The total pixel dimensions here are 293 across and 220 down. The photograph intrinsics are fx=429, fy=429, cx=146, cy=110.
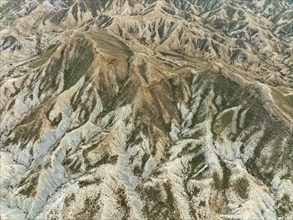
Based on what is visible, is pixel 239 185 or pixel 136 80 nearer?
pixel 239 185

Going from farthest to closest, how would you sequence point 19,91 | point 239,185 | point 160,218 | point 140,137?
point 19,91
point 140,137
point 239,185
point 160,218

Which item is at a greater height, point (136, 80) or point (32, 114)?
point (136, 80)

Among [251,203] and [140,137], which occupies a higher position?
[251,203]

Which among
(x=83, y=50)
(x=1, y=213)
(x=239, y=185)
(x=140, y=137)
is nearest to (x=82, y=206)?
(x=1, y=213)

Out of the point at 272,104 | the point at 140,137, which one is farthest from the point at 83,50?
the point at 272,104

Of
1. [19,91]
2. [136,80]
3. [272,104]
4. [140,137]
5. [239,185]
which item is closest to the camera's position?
[239,185]

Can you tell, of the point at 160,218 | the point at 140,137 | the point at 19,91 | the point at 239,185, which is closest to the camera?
the point at 160,218

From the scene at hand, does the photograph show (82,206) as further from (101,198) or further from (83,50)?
(83,50)

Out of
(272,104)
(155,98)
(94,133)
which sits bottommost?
(94,133)

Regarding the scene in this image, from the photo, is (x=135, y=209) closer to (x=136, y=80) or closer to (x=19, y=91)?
(x=136, y=80)
